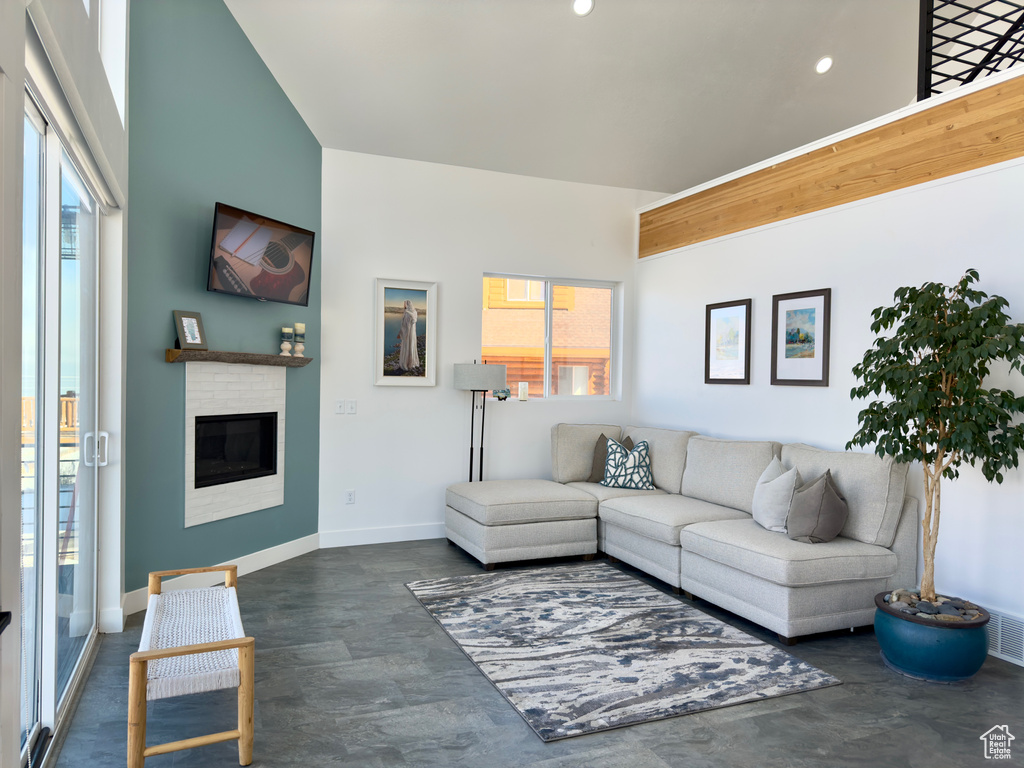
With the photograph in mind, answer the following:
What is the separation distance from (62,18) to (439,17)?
9.26 ft

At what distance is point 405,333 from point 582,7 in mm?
2637

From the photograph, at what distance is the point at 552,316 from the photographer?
6191 millimetres

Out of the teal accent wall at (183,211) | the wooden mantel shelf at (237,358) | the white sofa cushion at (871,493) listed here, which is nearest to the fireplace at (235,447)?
the teal accent wall at (183,211)

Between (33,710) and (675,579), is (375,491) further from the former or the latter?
(33,710)

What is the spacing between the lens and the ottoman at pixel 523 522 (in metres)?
4.79

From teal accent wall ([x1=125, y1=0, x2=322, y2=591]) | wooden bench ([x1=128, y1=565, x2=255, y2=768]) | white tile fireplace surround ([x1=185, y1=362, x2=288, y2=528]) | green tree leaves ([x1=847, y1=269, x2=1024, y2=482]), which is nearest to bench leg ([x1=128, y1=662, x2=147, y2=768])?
wooden bench ([x1=128, y1=565, x2=255, y2=768])

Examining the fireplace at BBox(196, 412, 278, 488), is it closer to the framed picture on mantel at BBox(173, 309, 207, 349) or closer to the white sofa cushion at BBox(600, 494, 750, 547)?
the framed picture on mantel at BBox(173, 309, 207, 349)

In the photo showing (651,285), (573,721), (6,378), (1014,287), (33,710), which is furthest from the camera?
(651,285)

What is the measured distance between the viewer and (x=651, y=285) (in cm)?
616

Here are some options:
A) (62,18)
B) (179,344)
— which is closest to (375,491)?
(179,344)

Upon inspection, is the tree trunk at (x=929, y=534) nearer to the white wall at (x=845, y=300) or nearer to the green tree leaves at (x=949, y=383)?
the green tree leaves at (x=949, y=383)

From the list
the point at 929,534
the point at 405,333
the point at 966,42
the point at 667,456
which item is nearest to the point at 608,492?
the point at 667,456

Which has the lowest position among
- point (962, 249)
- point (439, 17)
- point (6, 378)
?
point (6, 378)

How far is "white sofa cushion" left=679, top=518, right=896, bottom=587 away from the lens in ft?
11.3
